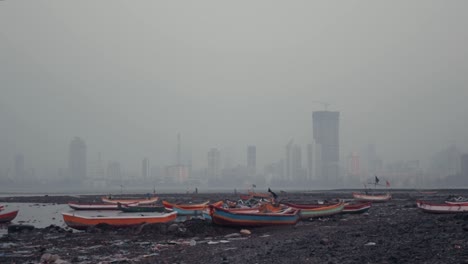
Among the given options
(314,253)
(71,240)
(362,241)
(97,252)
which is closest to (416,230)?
(362,241)

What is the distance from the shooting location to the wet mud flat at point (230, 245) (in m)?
Answer: 16.4

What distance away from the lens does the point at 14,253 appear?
2086 centimetres

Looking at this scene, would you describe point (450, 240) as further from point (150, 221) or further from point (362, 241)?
point (150, 221)

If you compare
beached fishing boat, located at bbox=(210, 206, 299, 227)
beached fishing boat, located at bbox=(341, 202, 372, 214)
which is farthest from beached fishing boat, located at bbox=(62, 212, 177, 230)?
beached fishing boat, located at bbox=(341, 202, 372, 214)

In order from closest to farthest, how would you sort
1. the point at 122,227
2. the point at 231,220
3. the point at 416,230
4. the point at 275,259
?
the point at 275,259 < the point at 416,230 < the point at 231,220 < the point at 122,227

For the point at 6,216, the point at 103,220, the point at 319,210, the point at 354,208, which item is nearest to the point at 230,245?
the point at 103,220

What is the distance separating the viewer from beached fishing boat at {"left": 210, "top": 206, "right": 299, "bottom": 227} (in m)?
27.7

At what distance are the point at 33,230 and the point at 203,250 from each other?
14864mm

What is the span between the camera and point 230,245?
2186 cm

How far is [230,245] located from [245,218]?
6066 mm

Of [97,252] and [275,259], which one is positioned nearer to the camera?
[275,259]

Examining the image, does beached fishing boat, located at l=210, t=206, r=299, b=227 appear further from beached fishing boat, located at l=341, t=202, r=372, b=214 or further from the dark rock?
beached fishing boat, located at l=341, t=202, r=372, b=214

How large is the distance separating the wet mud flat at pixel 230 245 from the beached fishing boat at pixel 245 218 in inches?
14.3

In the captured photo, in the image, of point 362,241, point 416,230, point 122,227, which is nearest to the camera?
point 362,241
